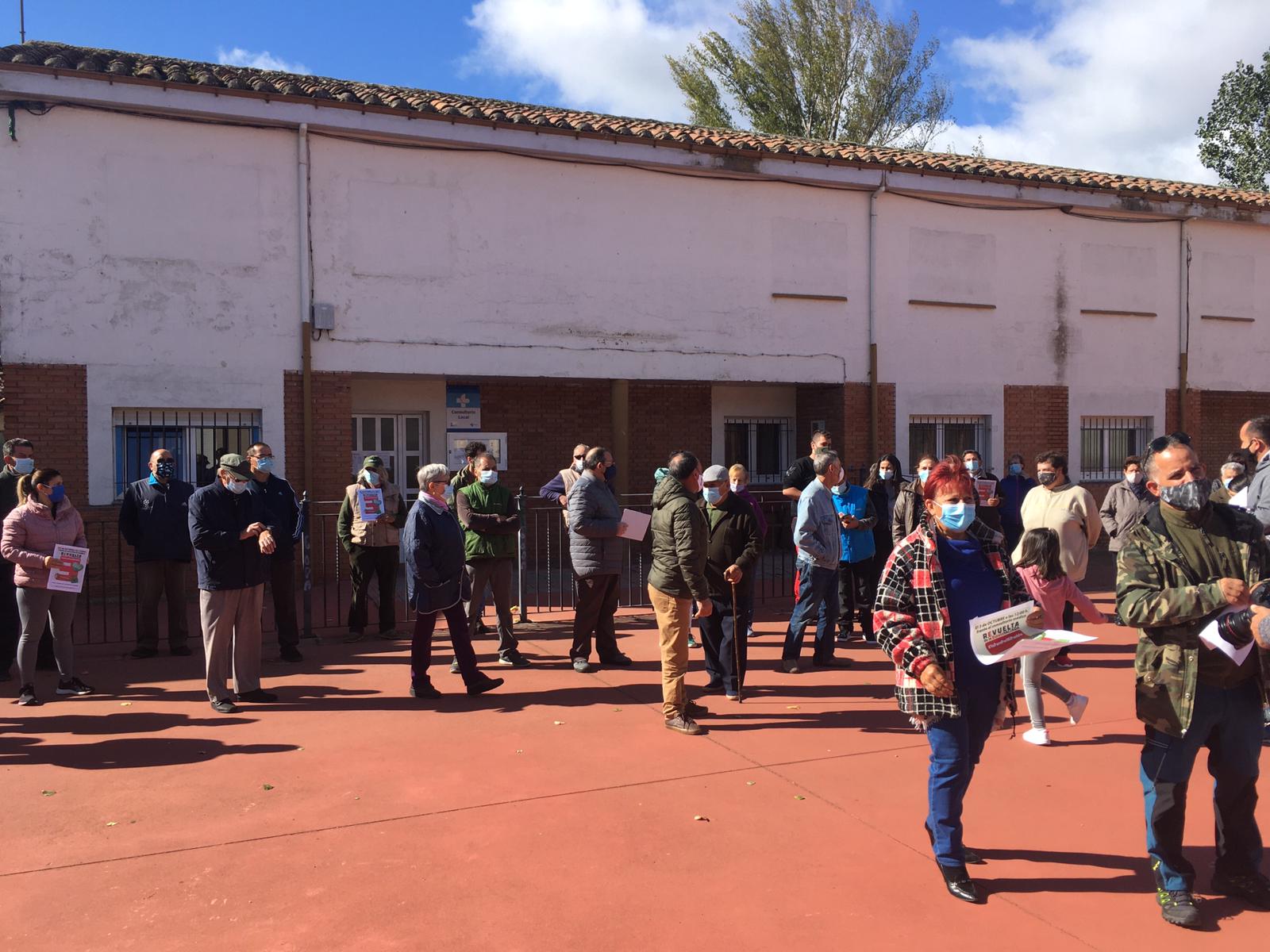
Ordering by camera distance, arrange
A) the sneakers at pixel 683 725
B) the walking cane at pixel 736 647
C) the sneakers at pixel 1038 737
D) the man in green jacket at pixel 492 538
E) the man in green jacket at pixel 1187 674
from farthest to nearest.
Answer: the man in green jacket at pixel 492 538, the walking cane at pixel 736 647, the sneakers at pixel 683 725, the sneakers at pixel 1038 737, the man in green jacket at pixel 1187 674

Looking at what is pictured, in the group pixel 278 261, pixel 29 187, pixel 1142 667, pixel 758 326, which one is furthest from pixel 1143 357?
pixel 29 187

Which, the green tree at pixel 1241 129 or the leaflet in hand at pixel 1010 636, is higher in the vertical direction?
the green tree at pixel 1241 129

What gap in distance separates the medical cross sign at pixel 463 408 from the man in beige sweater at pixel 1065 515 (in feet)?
31.3

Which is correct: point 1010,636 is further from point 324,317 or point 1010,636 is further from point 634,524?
point 324,317

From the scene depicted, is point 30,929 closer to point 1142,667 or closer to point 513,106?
point 1142,667

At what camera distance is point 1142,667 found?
3.94 metres

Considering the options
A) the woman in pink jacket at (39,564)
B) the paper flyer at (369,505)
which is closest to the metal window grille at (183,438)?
the paper flyer at (369,505)

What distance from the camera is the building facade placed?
1198cm

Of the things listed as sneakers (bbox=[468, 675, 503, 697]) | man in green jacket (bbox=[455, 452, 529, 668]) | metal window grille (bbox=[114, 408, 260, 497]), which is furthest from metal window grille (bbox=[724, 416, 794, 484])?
sneakers (bbox=[468, 675, 503, 697])

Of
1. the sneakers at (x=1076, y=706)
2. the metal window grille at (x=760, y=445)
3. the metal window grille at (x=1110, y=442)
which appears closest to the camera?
the sneakers at (x=1076, y=706)

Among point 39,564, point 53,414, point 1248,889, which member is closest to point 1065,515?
point 1248,889

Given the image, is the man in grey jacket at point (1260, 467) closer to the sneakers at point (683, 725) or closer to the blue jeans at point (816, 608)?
the blue jeans at point (816, 608)

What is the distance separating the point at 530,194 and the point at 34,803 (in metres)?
10.7

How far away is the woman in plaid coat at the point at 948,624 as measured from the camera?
13.1 feet
